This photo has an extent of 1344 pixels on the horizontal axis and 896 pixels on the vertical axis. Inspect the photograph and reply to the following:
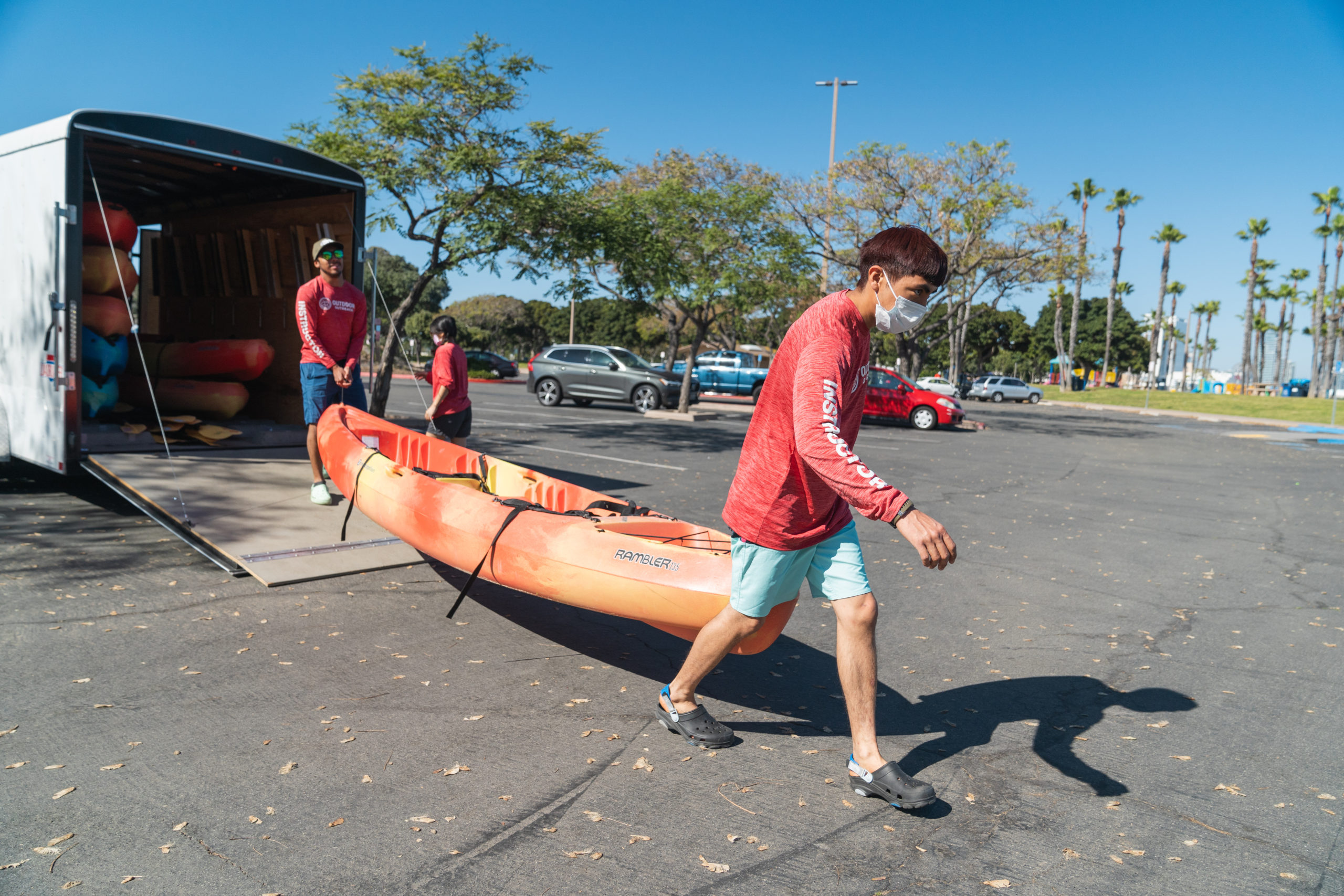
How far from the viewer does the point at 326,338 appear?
23.0 ft

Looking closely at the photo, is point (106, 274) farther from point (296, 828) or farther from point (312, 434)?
point (296, 828)

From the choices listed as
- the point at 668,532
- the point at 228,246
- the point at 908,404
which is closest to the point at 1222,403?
the point at 908,404

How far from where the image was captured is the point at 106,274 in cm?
838

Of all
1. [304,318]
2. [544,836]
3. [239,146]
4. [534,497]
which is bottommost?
[544,836]

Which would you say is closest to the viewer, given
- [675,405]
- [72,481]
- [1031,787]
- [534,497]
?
[1031,787]

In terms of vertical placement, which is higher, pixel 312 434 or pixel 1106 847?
pixel 312 434

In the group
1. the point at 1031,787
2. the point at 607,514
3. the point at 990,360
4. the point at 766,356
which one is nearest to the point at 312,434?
the point at 607,514

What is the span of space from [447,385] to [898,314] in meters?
5.21

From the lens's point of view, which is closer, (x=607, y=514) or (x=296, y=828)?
(x=296, y=828)

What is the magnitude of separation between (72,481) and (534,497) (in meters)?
5.58

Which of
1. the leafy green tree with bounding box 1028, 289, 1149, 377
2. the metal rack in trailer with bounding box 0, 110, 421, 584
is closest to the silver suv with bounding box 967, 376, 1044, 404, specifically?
the leafy green tree with bounding box 1028, 289, 1149, 377

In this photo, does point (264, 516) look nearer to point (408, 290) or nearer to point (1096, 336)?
point (408, 290)

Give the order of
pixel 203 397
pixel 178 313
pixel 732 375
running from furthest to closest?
Answer: pixel 732 375 < pixel 178 313 < pixel 203 397

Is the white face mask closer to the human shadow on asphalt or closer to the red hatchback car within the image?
the human shadow on asphalt
